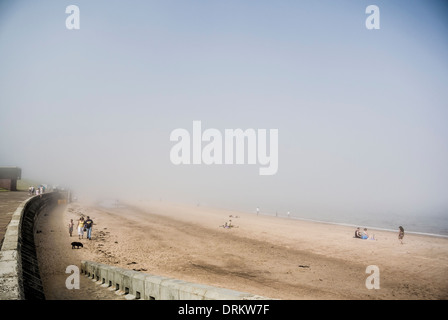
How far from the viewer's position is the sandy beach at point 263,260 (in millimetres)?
13133

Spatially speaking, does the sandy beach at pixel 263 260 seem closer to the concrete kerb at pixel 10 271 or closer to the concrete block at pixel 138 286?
the concrete block at pixel 138 286

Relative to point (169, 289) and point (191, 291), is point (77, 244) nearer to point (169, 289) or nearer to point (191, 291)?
point (169, 289)

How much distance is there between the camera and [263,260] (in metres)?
18.8

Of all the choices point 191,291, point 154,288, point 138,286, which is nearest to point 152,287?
point 154,288

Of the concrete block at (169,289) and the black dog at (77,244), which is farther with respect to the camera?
the black dog at (77,244)

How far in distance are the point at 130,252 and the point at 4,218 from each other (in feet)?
28.7

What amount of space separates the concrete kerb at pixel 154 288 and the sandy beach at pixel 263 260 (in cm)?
54

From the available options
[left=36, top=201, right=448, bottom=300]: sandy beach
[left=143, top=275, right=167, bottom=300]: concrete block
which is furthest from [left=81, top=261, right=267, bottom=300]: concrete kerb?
[left=36, top=201, right=448, bottom=300]: sandy beach

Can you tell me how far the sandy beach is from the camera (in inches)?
517

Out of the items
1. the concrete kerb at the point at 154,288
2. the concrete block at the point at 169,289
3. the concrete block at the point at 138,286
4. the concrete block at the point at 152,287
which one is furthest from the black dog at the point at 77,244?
the concrete block at the point at 169,289
